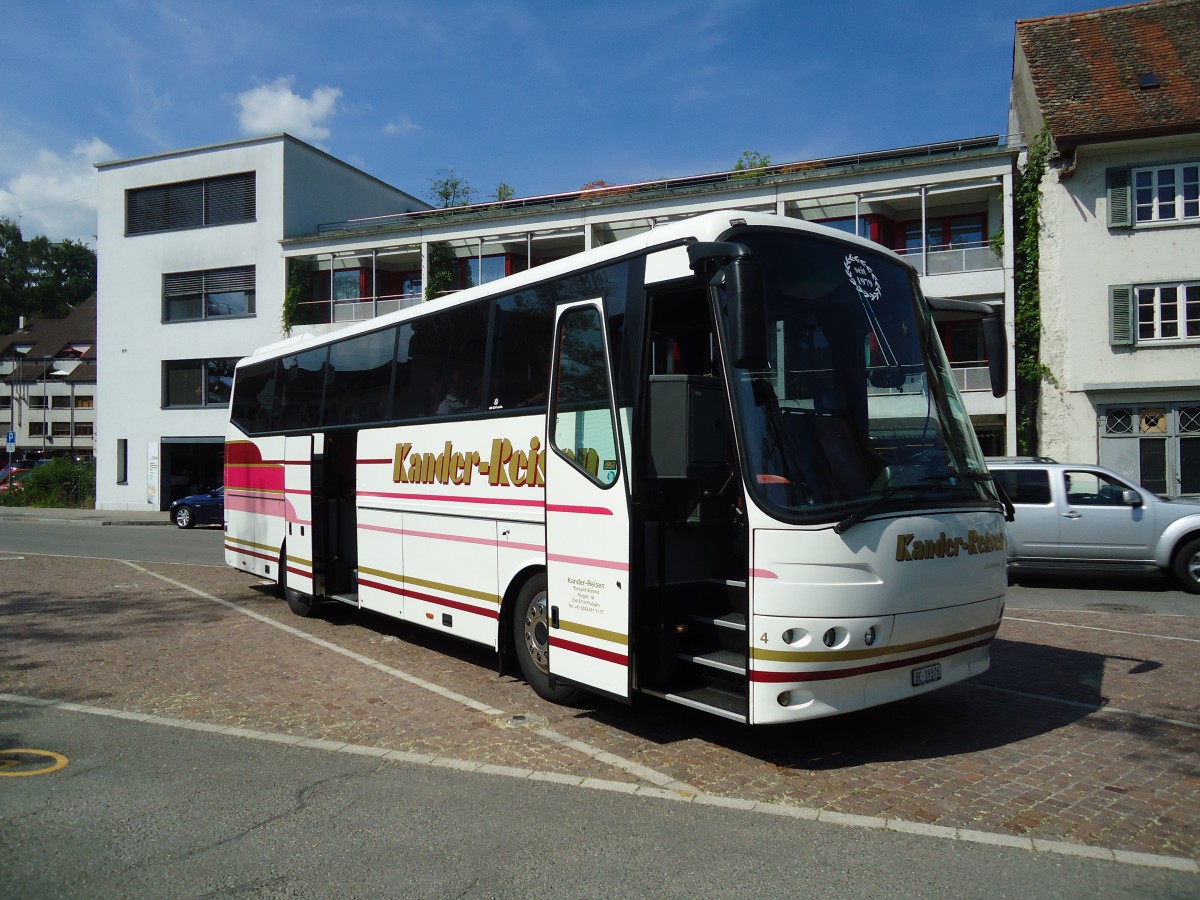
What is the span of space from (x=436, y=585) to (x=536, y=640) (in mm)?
1738

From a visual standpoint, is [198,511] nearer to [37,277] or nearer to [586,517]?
[586,517]

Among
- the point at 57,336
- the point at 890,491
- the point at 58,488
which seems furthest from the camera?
the point at 57,336

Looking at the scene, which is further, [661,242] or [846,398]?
[661,242]

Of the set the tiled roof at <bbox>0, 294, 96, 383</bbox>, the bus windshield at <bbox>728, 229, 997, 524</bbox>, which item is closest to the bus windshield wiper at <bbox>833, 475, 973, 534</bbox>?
the bus windshield at <bbox>728, 229, 997, 524</bbox>

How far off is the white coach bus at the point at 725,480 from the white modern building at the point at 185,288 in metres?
31.5

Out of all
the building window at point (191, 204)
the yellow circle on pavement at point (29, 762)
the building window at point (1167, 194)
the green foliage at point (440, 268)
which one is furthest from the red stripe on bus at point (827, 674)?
the building window at point (191, 204)

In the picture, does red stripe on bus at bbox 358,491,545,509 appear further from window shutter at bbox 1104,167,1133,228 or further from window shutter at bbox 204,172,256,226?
window shutter at bbox 204,172,256,226

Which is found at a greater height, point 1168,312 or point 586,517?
point 1168,312

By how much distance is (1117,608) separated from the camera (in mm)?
12344

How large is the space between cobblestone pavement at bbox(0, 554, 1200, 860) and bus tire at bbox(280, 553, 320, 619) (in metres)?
0.32

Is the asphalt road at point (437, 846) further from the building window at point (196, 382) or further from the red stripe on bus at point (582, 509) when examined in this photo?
the building window at point (196, 382)

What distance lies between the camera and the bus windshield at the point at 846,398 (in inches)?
221

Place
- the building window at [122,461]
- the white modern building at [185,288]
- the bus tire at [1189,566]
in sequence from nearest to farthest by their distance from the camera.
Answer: the bus tire at [1189,566]
the white modern building at [185,288]
the building window at [122,461]

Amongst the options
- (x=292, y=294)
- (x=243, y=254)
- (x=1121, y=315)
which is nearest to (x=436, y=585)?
(x=1121, y=315)
